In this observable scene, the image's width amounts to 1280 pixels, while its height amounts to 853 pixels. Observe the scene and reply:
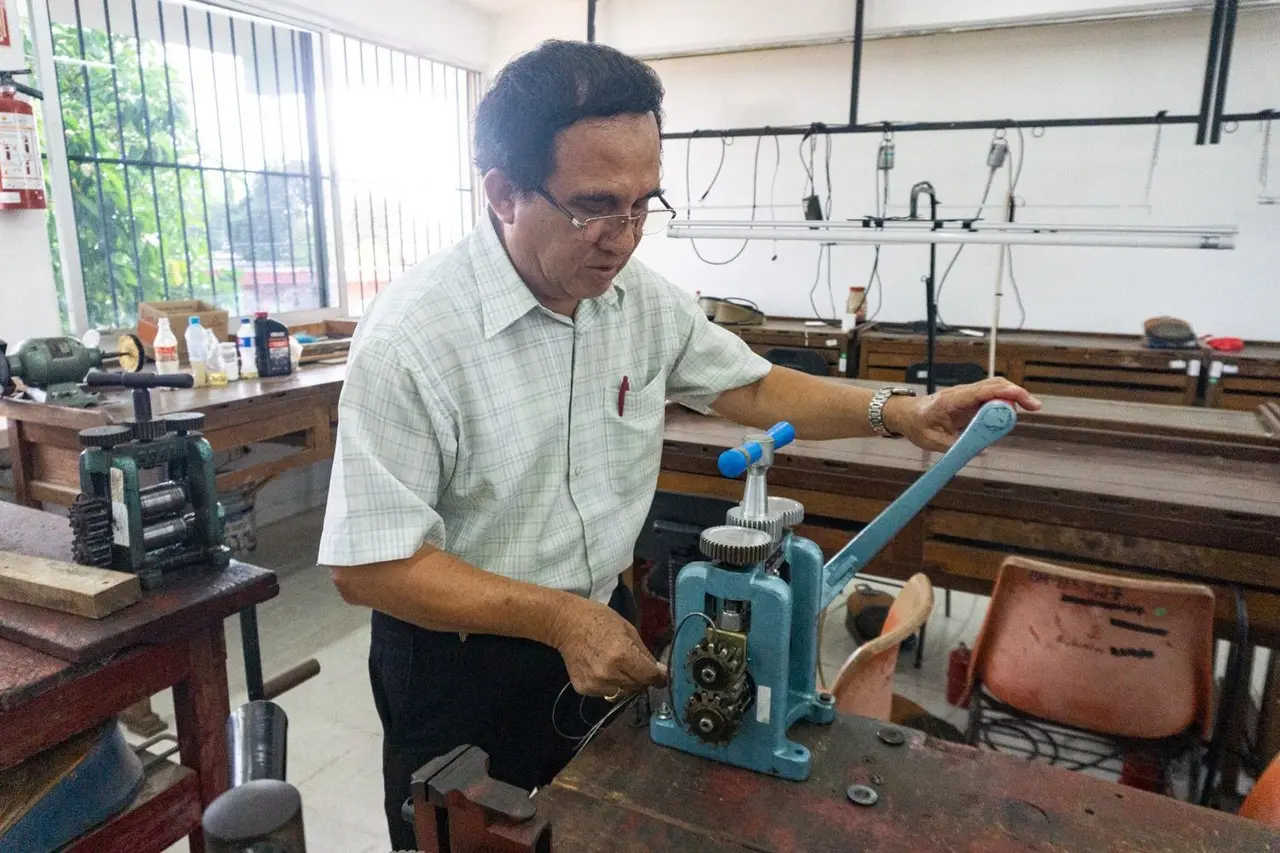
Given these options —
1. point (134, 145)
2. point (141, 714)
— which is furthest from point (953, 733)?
point (134, 145)

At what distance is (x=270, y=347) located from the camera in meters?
2.99

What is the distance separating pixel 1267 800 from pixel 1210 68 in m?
3.58

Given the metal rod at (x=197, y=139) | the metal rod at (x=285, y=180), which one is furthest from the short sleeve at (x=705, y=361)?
the metal rod at (x=285, y=180)

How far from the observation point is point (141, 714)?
2240mm

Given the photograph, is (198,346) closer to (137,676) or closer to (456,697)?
(137,676)

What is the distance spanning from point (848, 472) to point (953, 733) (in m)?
0.78

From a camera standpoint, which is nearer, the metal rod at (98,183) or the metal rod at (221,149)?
the metal rod at (98,183)

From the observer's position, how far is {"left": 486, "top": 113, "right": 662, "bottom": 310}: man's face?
0.99 metres

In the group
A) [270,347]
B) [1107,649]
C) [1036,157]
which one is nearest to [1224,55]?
[1036,157]

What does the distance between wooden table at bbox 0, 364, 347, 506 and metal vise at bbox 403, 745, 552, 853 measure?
183 centimetres

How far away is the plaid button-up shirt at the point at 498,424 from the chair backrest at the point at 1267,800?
88cm

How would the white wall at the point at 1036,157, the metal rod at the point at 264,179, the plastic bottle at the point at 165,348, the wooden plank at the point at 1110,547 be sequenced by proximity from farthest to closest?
the white wall at the point at 1036,157 → the metal rod at the point at 264,179 → the plastic bottle at the point at 165,348 → the wooden plank at the point at 1110,547

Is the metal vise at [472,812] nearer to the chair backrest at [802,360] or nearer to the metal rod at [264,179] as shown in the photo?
the chair backrest at [802,360]

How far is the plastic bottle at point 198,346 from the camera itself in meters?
2.80
